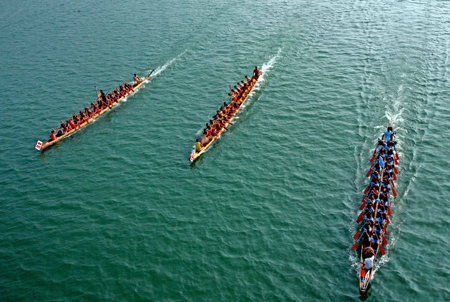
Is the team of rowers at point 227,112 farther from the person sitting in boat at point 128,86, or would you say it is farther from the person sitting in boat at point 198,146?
the person sitting in boat at point 128,86

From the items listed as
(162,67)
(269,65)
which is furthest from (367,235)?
(162,67)

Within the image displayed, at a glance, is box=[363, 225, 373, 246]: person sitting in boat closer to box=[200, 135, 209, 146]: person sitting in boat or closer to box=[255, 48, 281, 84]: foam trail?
box=[200, 135, 209, 146]: person sitting in boat

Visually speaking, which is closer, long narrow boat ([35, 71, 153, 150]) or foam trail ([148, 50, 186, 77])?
long narrow boat ([35, 71, 153, 150])

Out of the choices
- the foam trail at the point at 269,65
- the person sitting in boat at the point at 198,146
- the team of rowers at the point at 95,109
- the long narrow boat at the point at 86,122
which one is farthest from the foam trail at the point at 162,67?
the person sitting in boat at the point at 198,146

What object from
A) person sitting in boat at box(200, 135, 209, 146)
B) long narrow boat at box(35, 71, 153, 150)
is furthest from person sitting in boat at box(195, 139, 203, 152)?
long narrow boat at box(35, 71, 153, 150)

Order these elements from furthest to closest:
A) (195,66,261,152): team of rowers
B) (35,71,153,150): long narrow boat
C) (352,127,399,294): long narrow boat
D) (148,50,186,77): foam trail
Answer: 1. (148,50,186,77): foam trail
2. (35,71,153,150): long narrow boat
3. (195,66,261,152): team of rowers
4. (352,127,399,294): long narrow boat

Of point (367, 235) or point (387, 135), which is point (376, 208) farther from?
point (387, 135)

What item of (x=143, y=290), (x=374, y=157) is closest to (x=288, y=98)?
(x=374, y=157)
